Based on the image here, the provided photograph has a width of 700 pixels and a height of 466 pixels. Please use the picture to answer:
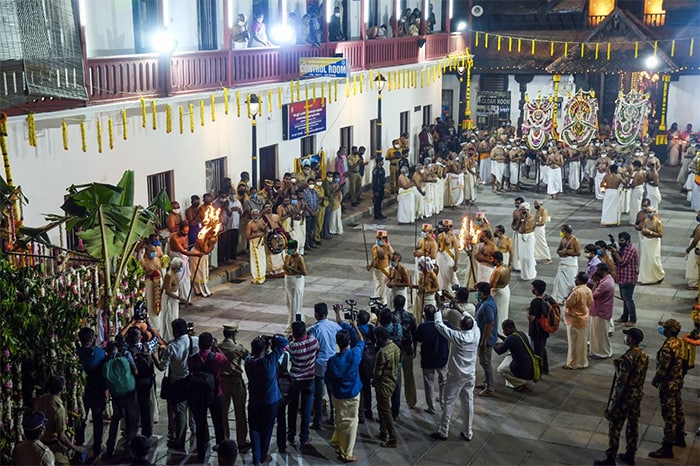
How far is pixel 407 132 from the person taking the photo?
34375 mm

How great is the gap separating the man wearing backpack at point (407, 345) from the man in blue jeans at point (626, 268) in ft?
17.3

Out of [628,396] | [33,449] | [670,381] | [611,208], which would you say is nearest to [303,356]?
[33,449]

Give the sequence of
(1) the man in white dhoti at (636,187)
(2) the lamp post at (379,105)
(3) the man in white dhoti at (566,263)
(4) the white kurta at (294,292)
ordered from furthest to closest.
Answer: (2) the lamp post at (379,105) → (1) the man in white dhoti at (636,187) → (3) the man in white dhoti at (566,263) → (4) the white kurta at (294,292)

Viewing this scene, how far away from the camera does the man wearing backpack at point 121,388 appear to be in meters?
11.3

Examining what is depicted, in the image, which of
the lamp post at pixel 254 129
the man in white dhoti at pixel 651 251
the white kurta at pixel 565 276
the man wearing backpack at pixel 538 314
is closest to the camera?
the man wearing backpack at pixel 538 314

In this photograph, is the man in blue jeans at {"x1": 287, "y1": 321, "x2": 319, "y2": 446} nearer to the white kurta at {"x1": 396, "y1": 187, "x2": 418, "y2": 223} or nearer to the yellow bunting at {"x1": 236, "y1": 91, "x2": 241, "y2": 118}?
the yellow bunting at {"x1": 236, "y1": 91, "x2": 241, "y2": 118}

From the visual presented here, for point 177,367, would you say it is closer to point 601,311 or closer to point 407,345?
point 407,345

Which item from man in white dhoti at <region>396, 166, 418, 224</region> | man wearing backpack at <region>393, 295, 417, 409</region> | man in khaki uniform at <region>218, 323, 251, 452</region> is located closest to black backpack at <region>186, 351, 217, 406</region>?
man in khaki uniform at <region>218, 323, 251, 452</region>

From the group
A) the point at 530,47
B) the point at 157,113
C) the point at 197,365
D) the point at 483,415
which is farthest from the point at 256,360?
the point at 530,47

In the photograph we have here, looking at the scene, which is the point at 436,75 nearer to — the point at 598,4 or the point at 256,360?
the point at 598,4

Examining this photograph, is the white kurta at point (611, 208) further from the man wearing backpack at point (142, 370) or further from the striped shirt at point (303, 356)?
the man wearing backpack at point (142, 370)

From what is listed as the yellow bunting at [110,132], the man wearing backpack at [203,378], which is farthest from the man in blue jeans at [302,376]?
the yellow bunting at [110,132]

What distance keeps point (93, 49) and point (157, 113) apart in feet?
5.92

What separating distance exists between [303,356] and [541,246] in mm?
10963
